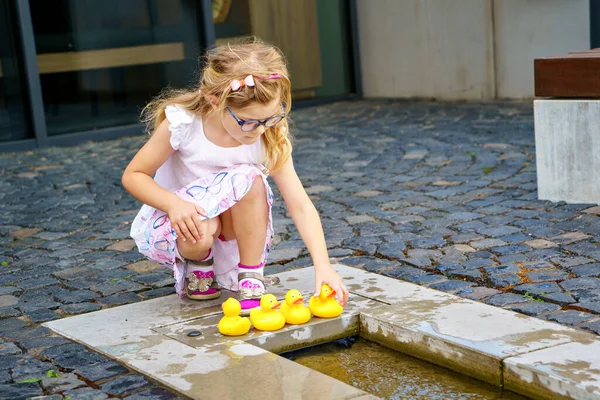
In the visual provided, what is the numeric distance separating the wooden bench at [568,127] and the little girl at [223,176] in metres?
1.99

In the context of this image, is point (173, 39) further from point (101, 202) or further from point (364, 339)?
point (364, 339)

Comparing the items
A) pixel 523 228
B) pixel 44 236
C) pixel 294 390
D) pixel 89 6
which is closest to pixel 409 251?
pixel 523 228

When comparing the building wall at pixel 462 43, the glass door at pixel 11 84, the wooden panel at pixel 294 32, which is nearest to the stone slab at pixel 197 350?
the glass door at pixel 11 84

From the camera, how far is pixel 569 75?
4.71 metres

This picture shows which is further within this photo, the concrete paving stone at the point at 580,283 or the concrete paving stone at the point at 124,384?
the concrete paving stone at the point at 580,283

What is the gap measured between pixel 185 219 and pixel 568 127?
2.48 metres

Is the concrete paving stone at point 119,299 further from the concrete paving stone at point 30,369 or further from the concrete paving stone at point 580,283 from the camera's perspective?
the concrete paving stone at point 580,283

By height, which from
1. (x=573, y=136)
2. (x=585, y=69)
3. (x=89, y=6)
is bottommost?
(x=573, y=136)

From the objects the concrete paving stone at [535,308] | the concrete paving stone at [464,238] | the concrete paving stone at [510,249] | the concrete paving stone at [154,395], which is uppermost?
the concrete paving stone at [154,395]

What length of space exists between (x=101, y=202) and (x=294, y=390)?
349cm

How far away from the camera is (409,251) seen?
419 centimetres

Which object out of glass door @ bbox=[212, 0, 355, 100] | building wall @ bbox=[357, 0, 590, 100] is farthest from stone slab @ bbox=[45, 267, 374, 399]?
glass door @ bbox=[212, 0, 355, 100]

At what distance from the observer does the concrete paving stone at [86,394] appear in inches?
106

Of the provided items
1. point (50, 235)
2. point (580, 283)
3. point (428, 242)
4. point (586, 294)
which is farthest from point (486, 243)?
point (50, 235)
